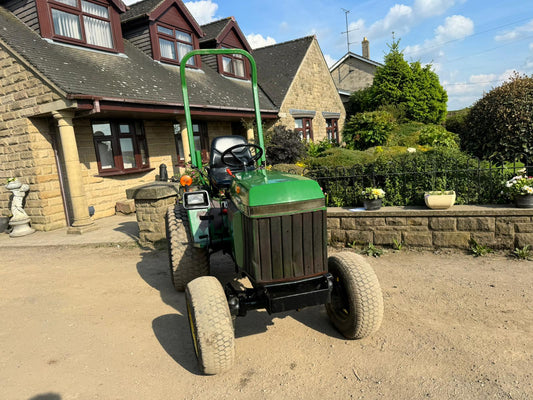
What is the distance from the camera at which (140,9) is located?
11.6 meters

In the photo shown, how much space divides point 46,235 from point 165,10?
826 centimetres

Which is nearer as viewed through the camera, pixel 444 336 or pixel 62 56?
pixel 444 336

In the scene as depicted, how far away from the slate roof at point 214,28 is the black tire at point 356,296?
42.4 ft

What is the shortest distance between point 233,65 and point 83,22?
6.30 m

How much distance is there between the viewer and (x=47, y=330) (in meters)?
3.37

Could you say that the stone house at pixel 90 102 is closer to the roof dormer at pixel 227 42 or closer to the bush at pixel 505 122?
the roof dormer at pixel 227 42

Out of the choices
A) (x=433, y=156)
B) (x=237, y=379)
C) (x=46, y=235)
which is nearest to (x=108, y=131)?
(x=46, y=235)

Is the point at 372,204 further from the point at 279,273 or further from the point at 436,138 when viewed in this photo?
the point at 436,138

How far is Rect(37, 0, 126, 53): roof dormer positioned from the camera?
28.1 ft

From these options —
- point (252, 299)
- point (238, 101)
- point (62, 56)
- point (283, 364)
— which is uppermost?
point (62, 56)

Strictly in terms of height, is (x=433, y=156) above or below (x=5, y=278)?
above

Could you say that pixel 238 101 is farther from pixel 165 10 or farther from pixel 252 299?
pixel 252 299

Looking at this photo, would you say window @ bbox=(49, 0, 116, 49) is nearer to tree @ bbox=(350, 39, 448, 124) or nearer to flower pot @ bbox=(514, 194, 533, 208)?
flower pot @ bbox=(514, 194, 533, 208)

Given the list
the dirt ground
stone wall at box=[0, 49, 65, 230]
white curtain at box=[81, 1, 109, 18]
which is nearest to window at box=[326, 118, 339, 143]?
white curtain at box=[81, 1, 109, 18]
